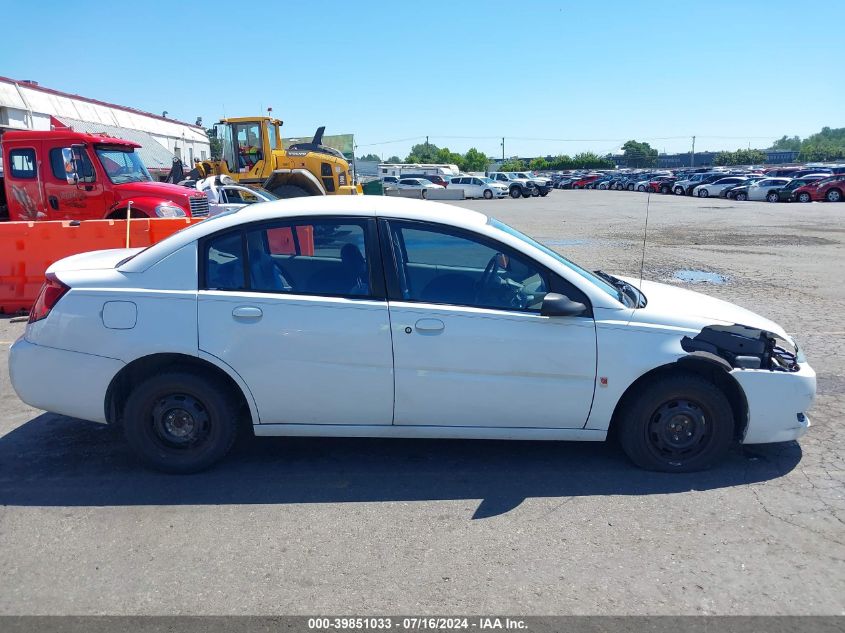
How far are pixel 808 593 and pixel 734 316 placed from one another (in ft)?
6.41

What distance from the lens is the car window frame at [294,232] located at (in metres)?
4.28

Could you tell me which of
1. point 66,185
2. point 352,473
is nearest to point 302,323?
point 352,473

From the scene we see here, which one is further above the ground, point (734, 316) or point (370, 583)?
point (734, 316)

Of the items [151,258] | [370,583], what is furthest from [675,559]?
[151,258]

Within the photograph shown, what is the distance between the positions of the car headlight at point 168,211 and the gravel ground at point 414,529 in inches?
245

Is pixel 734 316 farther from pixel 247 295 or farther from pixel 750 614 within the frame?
pixel 247 295

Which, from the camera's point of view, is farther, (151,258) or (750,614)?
(151,258)

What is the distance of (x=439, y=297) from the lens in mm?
4293

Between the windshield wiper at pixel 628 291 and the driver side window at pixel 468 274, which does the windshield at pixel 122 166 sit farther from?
the windshield wiper at pixel 628 291

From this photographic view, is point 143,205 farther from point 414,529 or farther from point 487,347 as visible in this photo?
point 414,529

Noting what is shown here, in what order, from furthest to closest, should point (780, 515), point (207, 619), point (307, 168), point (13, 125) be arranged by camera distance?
point (13, 125) → point (307, 168) → point (780, 515) → point (207, 619)

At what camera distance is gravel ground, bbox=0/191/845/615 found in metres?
3.19

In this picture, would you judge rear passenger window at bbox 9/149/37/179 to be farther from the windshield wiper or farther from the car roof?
the windshield wiper

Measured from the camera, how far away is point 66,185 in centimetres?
1153
